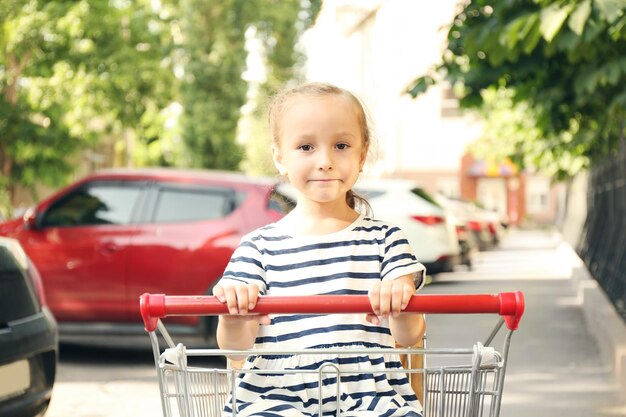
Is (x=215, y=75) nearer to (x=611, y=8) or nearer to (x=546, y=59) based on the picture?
(x=546, y=59)

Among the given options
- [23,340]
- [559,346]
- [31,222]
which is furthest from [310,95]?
[559,346]

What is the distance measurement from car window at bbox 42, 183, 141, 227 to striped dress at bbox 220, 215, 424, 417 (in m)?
7.18

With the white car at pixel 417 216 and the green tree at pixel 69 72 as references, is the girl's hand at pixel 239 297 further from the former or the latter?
the green tree at pixel 69 72

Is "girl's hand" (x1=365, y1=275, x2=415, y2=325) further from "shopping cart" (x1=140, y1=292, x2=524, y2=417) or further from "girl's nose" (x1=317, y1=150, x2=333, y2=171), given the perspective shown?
"girl's nose" (x1=317, y1=150, x2=333, y2=171)

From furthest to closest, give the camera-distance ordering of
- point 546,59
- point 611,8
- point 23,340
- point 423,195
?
point 423,195 → point 546,59 → point 611,8 → point 23,340

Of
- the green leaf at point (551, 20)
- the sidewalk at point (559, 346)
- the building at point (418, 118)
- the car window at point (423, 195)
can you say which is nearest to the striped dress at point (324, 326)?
the green leaf at point (551, 20)

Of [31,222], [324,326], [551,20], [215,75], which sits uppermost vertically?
[551,20]

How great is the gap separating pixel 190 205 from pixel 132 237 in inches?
22.4

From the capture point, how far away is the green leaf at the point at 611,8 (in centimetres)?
647

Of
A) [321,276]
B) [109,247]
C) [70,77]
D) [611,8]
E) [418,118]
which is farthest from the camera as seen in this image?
[418,118]

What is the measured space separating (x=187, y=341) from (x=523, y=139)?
1877 cm

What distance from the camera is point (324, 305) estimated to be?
2.48 meters

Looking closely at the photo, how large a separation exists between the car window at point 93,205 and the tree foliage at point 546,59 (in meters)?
2.72

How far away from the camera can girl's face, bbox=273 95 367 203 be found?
283 centimetres
